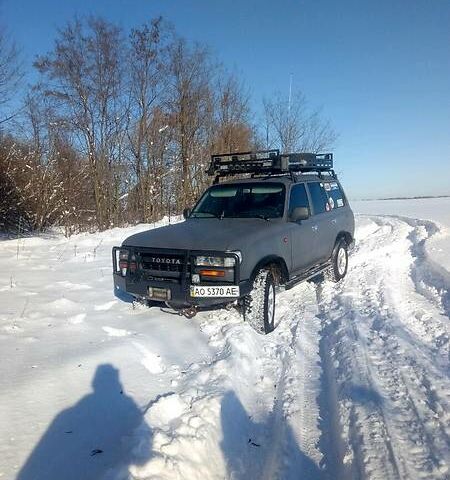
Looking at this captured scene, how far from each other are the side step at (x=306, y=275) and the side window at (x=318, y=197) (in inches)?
39.0

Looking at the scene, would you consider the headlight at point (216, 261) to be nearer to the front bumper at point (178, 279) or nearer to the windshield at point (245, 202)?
the front bumper at point (178, 279)

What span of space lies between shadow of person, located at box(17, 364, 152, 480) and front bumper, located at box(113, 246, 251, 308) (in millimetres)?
1504

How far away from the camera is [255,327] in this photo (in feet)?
15.9

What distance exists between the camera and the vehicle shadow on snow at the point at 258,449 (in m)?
2.56

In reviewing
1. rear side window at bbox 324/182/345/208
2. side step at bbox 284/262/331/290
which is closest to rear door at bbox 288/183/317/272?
side step at bbox 284/262/331/290

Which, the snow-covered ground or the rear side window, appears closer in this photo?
the snow-covered ground

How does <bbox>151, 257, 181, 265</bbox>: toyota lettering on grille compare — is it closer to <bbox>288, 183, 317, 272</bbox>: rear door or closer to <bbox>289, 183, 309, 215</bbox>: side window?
<bbox>288, 183, 317, 272</bbox>: rear door

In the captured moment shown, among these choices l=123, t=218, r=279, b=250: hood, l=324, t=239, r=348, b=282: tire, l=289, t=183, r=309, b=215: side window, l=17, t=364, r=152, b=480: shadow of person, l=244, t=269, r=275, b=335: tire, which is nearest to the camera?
l=17, t=364, r=152, b=480: shadow of person

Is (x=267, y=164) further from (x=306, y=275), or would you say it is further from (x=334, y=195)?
(x=306, y=275)

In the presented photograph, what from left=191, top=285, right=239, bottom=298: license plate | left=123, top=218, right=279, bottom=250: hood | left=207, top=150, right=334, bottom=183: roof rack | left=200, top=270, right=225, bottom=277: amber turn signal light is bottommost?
left=191, top=285, right=239, bottom=298: license plate

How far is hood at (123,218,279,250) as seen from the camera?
4555 mm

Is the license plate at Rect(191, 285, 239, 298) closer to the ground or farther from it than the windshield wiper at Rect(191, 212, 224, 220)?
closer to the ground

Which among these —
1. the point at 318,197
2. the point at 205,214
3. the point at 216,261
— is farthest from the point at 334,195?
the point at 216,261

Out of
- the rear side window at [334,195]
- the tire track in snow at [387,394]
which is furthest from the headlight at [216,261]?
the rear side window at [334,195]
